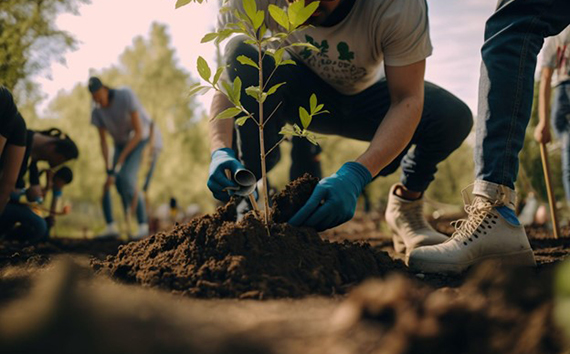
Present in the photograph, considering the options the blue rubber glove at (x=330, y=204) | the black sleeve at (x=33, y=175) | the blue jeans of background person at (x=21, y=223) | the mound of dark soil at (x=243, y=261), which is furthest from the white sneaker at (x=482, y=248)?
the black sleeve at (x=33, y=175)

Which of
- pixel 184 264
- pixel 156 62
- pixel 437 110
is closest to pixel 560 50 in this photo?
pixel 437 110

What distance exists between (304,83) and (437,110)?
2.74 ft

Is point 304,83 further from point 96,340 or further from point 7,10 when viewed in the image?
point 7,10

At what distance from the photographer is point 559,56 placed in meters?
3.76

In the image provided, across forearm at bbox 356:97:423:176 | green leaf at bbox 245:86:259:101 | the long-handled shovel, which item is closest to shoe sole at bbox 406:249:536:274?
forearm at bbox 356:97:423:176

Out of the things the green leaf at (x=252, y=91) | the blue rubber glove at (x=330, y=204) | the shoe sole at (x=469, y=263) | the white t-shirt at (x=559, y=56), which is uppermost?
the white t-shirt at (x=559, y=56)

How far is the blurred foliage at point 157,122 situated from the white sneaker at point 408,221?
11.7 meters

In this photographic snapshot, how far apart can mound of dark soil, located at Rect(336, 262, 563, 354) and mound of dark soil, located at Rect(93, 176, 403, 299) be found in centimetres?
47

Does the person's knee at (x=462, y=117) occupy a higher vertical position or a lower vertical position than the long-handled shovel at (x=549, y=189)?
higher

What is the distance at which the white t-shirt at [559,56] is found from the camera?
3711mm

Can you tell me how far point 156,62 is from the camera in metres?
15.4

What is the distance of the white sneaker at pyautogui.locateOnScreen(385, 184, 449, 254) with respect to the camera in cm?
284

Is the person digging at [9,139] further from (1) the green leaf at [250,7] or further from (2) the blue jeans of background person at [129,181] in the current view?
(2) the blue jeans of background person at [129,181]

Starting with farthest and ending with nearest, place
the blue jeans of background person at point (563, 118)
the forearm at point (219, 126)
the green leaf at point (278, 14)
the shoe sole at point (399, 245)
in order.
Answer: the blue jeans of background person at point (563, 118), the shoe sole at point (399, 245), the forearm at point (219, 126), the green leaf at point (278, 14)
